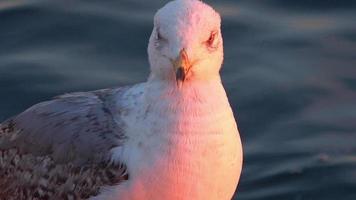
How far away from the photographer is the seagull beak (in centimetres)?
702

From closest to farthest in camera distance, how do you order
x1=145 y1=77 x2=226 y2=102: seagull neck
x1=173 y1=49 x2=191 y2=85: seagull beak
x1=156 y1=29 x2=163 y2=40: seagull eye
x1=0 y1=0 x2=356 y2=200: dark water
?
x1=173 y1=49 x2=191 y2=85: seagull beak → x1=156 y1=29 x2=163 y2=40: seagull eye → x1=145 y1=77 x2=226 y2=102: seagull neck → x1=0 y1=0 x2=356 y2=200: dark water

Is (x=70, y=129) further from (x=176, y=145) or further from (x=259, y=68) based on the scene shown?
(x=259, y=68)

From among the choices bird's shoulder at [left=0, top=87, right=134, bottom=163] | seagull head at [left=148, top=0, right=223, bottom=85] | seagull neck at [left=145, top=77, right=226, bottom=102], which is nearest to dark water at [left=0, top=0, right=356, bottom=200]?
bird's shoulder at [left=0, top=87, right=134, bottom=163]

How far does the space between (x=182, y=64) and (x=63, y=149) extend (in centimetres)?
113

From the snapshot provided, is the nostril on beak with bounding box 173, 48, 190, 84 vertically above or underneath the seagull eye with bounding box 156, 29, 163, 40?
underneath

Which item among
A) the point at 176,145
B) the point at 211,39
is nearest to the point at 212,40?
the point at 211,39

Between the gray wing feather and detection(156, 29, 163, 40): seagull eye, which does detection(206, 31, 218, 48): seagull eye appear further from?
the gray wing feather

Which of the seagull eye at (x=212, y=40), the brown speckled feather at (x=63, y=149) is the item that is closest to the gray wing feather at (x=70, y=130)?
the brown speckled feather at (x=63, y=149)

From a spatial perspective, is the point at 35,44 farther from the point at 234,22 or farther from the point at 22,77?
the point at 234,22

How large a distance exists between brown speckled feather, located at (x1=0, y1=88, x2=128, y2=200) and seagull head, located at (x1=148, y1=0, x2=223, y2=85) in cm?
59

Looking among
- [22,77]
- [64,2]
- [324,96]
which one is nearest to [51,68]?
[22,77]

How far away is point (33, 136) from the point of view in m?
7.92

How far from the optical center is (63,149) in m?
7.79

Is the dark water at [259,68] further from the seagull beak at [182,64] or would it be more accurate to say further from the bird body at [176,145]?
the seagull beak at [182,64]
